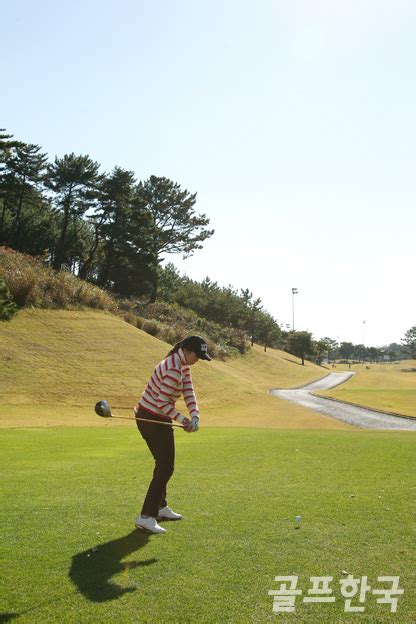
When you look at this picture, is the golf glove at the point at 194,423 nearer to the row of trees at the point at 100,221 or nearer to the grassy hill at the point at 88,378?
the grassy hill at the point at 88,378

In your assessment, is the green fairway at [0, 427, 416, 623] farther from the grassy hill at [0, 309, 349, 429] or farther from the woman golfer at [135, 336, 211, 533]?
the grassy hill at [0, 309, 349, 429]

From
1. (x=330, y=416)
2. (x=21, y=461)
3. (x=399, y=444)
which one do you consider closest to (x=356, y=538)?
(x=21, y=461)

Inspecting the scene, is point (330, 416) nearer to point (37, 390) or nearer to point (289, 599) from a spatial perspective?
point (37, 390)

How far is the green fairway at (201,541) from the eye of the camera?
412 cm

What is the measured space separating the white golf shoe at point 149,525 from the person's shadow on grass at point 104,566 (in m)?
0.07

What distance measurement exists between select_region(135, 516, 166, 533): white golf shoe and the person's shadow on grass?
2.7 inches

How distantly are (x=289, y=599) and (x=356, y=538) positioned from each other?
1.70m

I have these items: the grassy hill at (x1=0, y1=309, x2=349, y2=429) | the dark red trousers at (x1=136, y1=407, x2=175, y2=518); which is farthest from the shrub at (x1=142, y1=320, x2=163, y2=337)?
the dark red trousers at (x1=136, y1=407, x2=175, y2=518)

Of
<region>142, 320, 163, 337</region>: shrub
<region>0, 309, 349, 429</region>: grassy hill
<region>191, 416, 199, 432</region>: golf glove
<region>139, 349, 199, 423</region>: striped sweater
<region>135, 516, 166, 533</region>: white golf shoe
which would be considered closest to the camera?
<region>135, 516, 166, 533</region>: white golf shoe

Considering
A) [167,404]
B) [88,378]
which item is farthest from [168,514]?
[88,378]

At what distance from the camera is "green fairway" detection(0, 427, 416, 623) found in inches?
162

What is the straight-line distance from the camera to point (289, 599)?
4.23m

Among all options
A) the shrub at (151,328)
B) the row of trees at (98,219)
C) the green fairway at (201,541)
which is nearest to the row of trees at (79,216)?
the row of trees at (98,219)

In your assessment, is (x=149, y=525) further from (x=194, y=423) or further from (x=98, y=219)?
(x=98, y=219)
